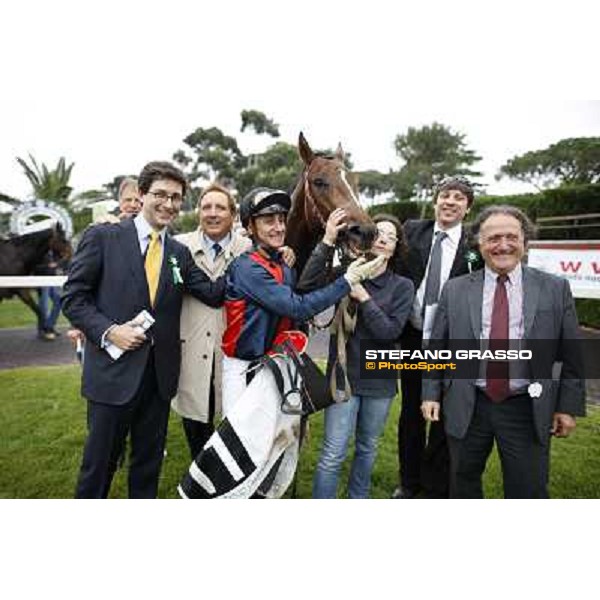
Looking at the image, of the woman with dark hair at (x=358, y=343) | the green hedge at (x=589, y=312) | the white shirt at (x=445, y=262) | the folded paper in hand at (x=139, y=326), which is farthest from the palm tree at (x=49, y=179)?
the green hedge at (x=589, y=312)

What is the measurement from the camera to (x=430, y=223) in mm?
2523

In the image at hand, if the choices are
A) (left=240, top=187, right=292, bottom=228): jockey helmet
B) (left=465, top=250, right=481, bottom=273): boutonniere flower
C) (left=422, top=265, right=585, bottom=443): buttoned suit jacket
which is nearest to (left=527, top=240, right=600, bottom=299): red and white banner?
(left=465, top=250, right=481, bottom=273): boutonniere flower

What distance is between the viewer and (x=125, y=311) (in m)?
1.92

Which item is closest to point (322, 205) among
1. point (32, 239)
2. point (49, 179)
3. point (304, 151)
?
point (304, 151)

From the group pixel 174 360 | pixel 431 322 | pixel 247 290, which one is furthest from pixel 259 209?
pixel 431 322

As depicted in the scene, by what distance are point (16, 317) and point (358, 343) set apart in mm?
8942

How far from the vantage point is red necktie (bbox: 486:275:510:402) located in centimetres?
→ 187

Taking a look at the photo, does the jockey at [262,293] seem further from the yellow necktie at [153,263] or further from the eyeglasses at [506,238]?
the eyeglasses at [506,238]

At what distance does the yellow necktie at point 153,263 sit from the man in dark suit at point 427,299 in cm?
133

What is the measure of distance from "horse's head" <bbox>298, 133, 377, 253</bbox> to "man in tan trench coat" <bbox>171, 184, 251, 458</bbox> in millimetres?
429

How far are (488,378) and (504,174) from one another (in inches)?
53.7

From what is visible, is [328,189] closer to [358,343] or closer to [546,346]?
[358,343]

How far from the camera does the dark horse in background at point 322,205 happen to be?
2.10m
